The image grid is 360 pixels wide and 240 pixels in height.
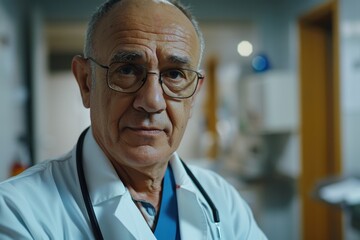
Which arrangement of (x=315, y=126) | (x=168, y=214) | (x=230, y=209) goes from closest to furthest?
1. (x=168, y=214)
2. (x=230, y=209)
3. (x=315, y=126)

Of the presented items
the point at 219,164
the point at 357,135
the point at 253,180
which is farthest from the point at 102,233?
the point at 219,164

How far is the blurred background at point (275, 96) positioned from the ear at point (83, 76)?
1.35 m

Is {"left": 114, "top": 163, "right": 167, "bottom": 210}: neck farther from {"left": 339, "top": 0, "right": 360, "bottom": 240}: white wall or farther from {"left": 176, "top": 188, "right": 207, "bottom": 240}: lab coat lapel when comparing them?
{"left": 339, "top": 0, "right": 360, "bottom": 240}: white wall

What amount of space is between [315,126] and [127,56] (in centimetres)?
242

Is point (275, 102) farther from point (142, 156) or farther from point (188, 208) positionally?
point (142, 156)

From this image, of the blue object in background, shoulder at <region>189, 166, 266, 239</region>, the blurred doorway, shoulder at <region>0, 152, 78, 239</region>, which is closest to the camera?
shoulder at <region>0, 152, 78, 239</region>

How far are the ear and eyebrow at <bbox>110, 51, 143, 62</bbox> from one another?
114 mm

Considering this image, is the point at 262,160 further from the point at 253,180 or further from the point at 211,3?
the point at 211,3

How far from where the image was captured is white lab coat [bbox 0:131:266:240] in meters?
0.73

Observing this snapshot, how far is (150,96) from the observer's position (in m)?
0.79

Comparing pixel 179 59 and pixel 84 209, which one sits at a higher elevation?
pixel 179 59

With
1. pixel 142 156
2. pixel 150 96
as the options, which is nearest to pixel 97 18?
pixel 150 96

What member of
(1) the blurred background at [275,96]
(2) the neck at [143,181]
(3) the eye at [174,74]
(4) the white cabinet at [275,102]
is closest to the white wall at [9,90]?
(1) the blurred background at [275,96]

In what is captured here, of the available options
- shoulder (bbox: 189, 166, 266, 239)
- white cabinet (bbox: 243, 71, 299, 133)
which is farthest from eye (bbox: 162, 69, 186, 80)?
white cabinet (bbox: 243, 71, 299, 133)
